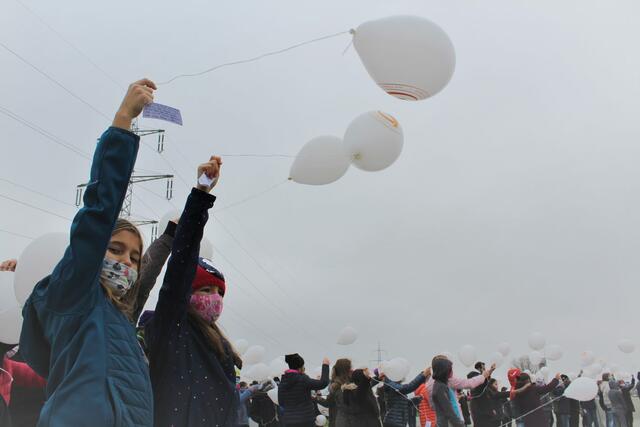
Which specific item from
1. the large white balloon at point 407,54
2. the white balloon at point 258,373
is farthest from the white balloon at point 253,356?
the large white balloon at point 407,54

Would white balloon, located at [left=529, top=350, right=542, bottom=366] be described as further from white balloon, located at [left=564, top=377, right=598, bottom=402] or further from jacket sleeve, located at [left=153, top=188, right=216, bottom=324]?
jacket sleeve, located at [left=153, top=188, right=216, bottom=324]

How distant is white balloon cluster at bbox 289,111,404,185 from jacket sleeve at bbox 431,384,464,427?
7.86 feet

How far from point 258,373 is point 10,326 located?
8.34 meters

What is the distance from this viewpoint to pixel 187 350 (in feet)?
7.18

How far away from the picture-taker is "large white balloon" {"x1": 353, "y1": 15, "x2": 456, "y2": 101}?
4.70 meters

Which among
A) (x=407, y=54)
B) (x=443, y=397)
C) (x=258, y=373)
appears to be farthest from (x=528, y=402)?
(x=407, y=54)

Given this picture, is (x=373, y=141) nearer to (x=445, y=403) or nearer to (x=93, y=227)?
(x=445, y=403)

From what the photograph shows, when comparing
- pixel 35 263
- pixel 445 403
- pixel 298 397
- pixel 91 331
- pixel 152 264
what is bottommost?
pixel 91 331

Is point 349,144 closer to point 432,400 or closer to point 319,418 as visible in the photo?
point 432,400

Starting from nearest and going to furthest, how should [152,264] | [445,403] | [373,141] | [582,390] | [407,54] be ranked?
[152,264]
[407,54]
[373,141]
[445,403]
[582,390]

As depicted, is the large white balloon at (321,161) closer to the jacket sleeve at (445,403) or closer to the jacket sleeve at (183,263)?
the jacket sleeve at (445,403)

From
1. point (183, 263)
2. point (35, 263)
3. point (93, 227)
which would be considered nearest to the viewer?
point (93, 227)

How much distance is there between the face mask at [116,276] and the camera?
69.9 inches

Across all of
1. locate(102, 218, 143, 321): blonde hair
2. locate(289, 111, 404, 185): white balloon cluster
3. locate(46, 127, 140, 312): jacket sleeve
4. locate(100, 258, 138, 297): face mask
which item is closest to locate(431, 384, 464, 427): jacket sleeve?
locate(289, 111, 404, 185): white balloon cluster
